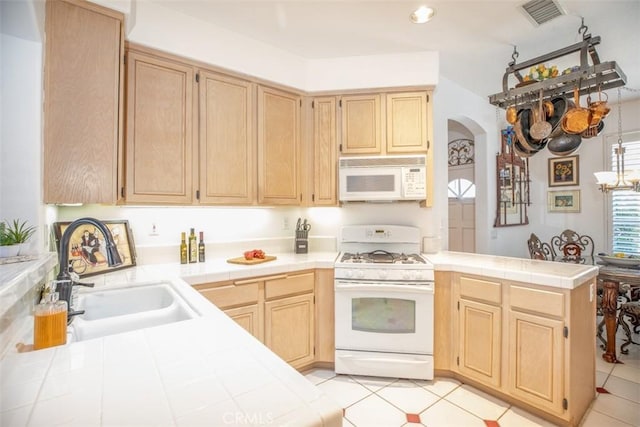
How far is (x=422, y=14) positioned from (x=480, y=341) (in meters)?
2.32

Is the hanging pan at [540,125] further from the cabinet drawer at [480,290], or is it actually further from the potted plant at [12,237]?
the potted plant at [12,237]

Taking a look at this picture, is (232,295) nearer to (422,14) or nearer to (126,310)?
(126,310)

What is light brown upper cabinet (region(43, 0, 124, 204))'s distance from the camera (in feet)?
5.07

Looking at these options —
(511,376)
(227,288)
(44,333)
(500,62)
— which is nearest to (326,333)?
(227,288)

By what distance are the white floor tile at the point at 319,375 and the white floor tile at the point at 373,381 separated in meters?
0.19

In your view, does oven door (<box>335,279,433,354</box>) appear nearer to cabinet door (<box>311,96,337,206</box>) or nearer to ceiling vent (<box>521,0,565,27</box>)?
cabinet door (<box>311,96,337,206</box>)

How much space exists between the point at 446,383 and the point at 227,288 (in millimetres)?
1761

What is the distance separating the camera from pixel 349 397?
2062 millimetres

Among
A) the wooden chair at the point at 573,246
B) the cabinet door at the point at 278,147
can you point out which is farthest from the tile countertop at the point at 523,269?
the wooden chair at the point at 573,246

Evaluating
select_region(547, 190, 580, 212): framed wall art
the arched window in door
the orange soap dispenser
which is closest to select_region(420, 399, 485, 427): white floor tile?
the orange soap dispenser

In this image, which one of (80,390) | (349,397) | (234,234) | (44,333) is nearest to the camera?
(80,390)

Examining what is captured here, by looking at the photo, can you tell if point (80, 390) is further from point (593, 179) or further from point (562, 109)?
point (593, 179)

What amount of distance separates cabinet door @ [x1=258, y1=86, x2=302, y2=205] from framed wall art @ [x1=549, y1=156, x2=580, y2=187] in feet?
13.6

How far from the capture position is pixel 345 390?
215 centimetres
